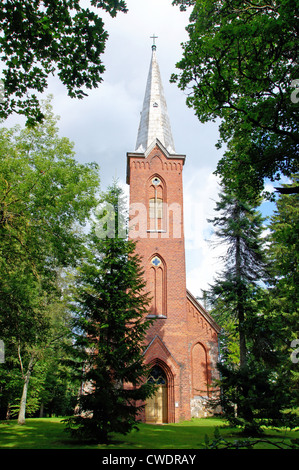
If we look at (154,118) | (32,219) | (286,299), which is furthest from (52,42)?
(154,118)

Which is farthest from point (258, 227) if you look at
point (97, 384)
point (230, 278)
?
point (97, 384)

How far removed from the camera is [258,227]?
1991 cm

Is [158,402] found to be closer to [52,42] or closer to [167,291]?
[167,291]

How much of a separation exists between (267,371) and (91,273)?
825 centimetres

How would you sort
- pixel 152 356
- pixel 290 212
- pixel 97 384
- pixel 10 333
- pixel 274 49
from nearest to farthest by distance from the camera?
pixel 274 49, pixel 97 384, pixel 10 333, pixel 152 356, pixel 290 212

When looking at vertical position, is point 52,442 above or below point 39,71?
below

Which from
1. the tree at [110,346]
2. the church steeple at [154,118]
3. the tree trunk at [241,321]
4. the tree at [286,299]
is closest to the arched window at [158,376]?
the tree trunk at [241,321]

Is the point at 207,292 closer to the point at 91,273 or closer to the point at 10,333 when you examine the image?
the point at 91,273

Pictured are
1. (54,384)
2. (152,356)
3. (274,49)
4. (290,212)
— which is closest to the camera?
(274,49)

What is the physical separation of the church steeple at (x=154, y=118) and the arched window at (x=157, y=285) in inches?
335

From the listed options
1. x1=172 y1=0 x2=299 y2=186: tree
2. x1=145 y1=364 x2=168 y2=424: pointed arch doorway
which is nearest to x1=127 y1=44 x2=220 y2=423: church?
x1=145 y1=364 x2=168 y2=424: pointed arch doorway

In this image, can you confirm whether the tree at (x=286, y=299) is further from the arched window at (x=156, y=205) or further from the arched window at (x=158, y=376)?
the arched window at (x=156, y=205)

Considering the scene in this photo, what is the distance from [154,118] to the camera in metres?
27.4

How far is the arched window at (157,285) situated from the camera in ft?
70.0
